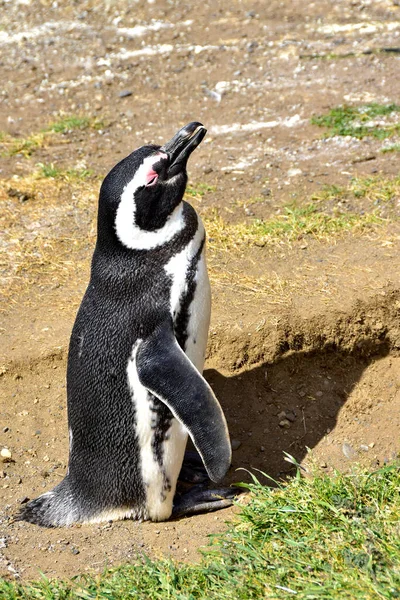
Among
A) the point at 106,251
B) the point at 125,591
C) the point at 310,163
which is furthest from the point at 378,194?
the point at 125,591

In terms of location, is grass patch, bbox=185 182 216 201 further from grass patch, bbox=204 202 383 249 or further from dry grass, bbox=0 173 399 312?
grass patch, bbox=204 202 383 249

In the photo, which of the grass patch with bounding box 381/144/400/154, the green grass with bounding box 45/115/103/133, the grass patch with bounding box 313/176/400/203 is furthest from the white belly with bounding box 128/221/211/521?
the green grass with bounding box 45/115/103/133

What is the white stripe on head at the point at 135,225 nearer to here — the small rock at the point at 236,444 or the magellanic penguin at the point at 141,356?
the magellanic penguin at the point at 141,356

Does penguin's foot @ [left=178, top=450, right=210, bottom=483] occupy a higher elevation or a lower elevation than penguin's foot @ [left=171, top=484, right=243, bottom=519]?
lower

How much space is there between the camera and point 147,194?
3086 millimetres

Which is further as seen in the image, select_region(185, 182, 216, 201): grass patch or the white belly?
select_region(185, 182, 216, 201): grass patch

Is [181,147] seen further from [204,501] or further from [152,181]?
[204,501]

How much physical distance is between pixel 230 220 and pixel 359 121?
1523 millimetres

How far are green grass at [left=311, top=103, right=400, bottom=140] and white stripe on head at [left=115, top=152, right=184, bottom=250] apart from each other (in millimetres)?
2872

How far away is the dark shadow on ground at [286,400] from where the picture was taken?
3.76 meters

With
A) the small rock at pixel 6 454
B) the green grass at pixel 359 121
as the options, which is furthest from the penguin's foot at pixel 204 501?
the green grass at pixel 359 121

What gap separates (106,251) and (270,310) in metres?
1.14

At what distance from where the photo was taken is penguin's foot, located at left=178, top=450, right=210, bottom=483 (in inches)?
143

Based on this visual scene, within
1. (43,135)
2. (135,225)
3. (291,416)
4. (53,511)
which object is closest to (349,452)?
(291,416)
